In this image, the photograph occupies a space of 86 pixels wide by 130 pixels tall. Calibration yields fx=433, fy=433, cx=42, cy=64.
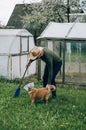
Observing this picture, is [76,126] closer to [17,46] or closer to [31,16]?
[17,46]

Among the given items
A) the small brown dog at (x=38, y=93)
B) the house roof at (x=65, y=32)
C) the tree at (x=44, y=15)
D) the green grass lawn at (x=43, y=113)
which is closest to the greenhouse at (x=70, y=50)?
the house roof at (x=65, y=32)

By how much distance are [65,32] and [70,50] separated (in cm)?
69

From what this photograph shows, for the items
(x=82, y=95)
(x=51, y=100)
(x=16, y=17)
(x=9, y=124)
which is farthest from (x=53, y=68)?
(x=16, y=17)

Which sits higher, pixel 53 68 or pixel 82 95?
pixel 53 68

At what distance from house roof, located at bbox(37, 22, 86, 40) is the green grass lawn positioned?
3066 millimetres

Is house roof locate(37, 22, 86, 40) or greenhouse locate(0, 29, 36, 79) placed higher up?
house roof locate(37, 22, 86, 40)

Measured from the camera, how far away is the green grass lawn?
27.3 feet

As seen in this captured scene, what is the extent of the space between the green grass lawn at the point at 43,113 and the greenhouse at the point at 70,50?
250 centimetres

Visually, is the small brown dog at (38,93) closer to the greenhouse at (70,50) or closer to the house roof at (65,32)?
the greenhouse at (70,50)

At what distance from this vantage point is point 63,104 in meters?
10.6

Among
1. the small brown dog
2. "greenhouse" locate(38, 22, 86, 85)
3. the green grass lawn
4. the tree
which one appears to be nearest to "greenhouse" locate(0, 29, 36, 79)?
"greenhouse" locate(38, 22, 86, 85)

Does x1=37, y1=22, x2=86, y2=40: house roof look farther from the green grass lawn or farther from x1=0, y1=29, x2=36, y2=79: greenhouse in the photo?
the green grass lawn

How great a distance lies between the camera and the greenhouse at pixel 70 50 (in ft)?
48.3

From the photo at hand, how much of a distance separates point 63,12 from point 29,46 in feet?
32.9
